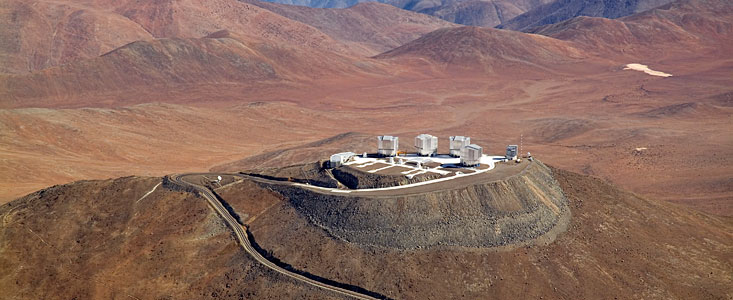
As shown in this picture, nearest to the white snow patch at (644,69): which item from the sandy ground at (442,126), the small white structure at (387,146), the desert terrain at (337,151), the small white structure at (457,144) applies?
the desert terrain at (337,151)

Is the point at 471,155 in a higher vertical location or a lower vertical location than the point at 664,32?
lower

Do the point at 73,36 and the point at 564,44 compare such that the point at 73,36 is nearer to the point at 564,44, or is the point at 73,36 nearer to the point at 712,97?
the point at 564,44

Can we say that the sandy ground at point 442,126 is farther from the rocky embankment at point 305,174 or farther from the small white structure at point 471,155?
the small white structure at point 471,155

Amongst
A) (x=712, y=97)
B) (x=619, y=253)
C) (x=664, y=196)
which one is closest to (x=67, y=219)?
(x=619, y=253)

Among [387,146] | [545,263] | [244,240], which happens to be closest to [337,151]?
[387,146]

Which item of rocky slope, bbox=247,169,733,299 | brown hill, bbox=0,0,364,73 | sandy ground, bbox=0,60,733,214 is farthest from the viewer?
brown hill, bbox=0,0,364,73

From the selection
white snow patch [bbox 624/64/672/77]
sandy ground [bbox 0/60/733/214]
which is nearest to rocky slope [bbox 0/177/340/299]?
sandy ground [bbox 0/60/733/214]

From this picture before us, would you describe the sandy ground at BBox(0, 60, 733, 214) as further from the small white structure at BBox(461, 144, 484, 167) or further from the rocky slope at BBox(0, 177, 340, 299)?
the small white structure at BBox(461, 144, 484, 167)

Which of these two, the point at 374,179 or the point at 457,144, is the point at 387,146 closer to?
the point at 457,144
